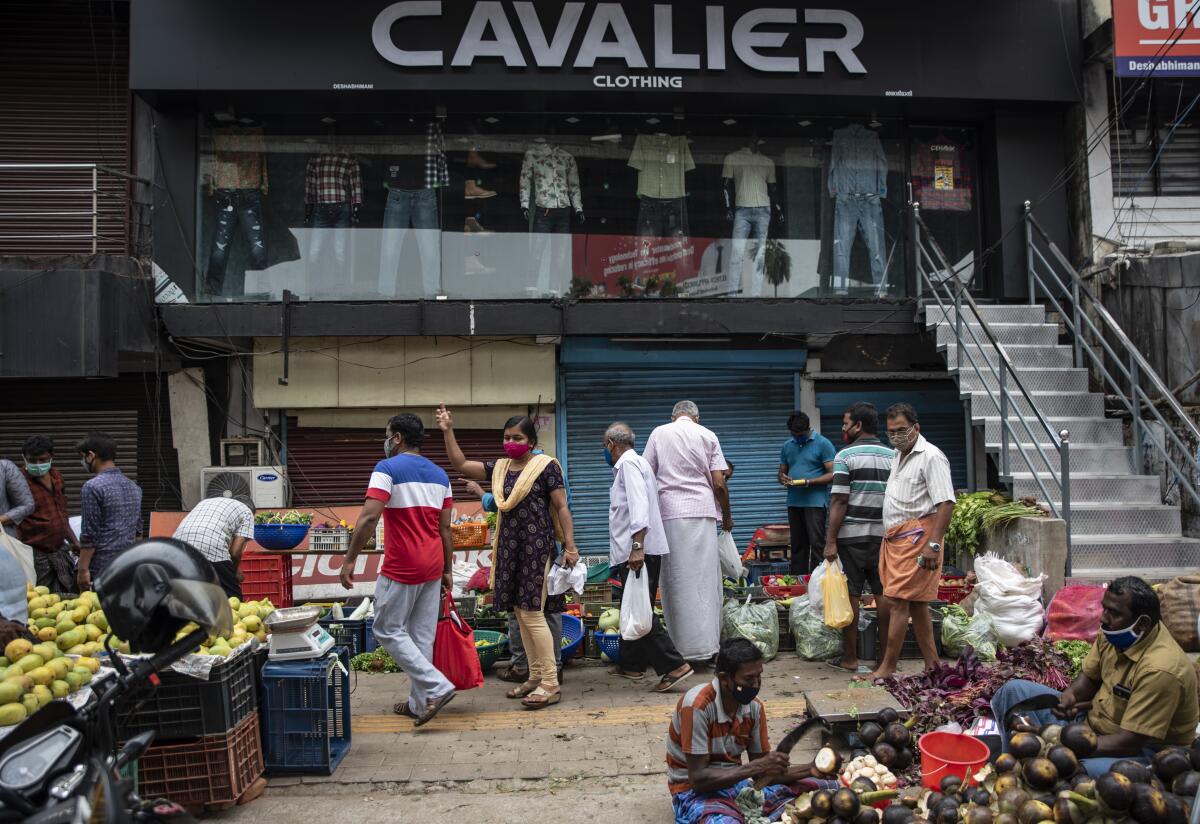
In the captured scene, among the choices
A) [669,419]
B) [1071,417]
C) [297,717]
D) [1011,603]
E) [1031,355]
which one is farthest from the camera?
[669,419]


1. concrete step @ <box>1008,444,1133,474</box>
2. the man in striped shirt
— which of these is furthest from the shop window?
the man in striped shirt

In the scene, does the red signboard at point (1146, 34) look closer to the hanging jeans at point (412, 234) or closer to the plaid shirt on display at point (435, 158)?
the plaid shirt on display at point (435, 158)

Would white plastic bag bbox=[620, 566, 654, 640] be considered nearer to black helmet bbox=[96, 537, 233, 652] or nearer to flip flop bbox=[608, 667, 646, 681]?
flip flop bbox=[608, 667, 646, 681]

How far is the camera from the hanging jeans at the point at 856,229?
A: 1187cm

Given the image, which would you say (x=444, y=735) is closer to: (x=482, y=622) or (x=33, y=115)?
(x=482, y=622)

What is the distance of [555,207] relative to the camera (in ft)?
38.5

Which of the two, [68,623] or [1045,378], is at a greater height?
[1045,378]

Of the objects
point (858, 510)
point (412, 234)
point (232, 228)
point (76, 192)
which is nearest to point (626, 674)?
point (858, 510)

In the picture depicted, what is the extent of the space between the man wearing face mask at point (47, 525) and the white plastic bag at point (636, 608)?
16.9ft

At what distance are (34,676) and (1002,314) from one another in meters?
10.2

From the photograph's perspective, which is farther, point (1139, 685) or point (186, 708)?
point (186, 708)

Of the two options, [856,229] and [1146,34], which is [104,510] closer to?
[856,229]

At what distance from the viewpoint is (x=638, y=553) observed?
6.93 meters

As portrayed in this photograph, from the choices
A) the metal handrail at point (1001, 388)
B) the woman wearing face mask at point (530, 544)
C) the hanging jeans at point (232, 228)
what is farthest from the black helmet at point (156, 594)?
the hanging jeans at point (232, 228)
